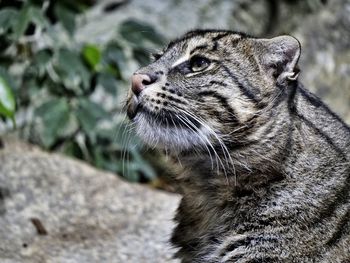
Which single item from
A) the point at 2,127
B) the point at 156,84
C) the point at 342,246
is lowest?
the point at 2,127

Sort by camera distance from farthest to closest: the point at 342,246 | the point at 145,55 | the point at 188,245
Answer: the point at 145,55
the point at 188,245
the point at 342,246

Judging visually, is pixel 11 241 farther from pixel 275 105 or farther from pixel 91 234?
pixel 275 105

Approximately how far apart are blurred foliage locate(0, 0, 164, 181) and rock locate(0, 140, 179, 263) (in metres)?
0.26

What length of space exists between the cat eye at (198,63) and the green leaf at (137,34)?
2359 mm

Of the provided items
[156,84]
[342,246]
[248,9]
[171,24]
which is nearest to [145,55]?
[171,24]

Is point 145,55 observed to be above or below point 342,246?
below

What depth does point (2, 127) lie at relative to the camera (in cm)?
710

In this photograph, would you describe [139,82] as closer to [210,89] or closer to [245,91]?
[210,89]

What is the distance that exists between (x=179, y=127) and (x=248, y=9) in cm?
438

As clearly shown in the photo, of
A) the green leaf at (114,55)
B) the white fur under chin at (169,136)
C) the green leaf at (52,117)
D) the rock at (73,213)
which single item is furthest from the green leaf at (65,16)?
the white fur under chin at (169,136)

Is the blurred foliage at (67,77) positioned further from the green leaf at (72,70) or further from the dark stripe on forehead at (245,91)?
the dark stripe on forehead at (245,91)

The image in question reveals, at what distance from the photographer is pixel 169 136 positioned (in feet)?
13.3

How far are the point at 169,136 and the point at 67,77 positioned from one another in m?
2.67

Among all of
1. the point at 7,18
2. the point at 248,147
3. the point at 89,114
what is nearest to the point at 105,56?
the point at 89,114
